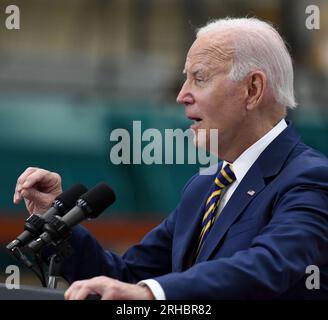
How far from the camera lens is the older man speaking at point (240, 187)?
2557 millimetres

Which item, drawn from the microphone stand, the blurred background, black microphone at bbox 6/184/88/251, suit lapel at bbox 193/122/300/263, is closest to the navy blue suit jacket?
suit lapel at bbox 193/122/300/263

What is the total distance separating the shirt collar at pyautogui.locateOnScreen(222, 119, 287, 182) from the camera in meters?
2.92

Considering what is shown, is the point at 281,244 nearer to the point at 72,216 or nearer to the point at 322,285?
the point at 322,285

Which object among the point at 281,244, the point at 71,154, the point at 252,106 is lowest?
the point at 71,154

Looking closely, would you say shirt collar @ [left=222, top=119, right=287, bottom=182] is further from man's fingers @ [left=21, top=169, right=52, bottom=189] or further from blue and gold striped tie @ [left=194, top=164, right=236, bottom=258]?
man's fingers @ [left=21, top=169, right=52, bottom=189]

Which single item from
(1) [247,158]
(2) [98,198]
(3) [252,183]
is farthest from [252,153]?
(2) [98,198]

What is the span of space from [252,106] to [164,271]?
67 cm

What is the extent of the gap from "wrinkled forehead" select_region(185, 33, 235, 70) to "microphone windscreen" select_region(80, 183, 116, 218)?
1.63 feet

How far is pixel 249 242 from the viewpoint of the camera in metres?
2.70

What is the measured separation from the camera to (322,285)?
2643 mm

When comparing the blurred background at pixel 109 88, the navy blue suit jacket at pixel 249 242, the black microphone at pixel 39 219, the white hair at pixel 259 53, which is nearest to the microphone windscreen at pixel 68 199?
the black microphone at pixel 39 219

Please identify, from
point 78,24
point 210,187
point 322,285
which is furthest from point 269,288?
point 78,24

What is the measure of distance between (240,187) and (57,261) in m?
0.58

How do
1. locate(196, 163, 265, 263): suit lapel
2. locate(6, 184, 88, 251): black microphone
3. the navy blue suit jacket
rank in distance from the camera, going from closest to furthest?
1. the navy blue suit jacket
2. locate(6, 184, 88, 251): black microphone
3. locate(196, 163, 265, 263): suit lapel
